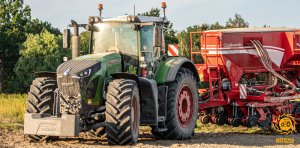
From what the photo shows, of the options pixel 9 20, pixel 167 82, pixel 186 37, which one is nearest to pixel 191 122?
pixel 167 82

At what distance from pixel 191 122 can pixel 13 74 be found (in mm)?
49208

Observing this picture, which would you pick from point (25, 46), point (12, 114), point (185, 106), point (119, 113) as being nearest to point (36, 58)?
point (25, 46)

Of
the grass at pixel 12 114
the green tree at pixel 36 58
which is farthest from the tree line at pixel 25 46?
the grass at pixel 12 114

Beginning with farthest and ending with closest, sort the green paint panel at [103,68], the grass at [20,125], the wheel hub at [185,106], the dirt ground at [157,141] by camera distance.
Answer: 1. the grass at [20,125]
2. the wheel hub at [185,106]
3. the green paint panel at [103,68]
4. the dirt ground at [157,141]

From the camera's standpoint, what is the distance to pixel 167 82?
13.5 metres

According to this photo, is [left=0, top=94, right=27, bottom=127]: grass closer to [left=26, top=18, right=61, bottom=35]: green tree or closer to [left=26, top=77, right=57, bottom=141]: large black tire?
[left=26, top=77, right=57, bottom=141]: large black tire

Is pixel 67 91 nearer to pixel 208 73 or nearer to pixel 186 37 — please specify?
pixel 208 73

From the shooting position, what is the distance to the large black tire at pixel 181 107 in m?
13.4

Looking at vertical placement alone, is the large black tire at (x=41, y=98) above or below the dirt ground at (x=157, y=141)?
above

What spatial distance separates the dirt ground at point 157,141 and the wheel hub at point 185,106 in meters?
0.50

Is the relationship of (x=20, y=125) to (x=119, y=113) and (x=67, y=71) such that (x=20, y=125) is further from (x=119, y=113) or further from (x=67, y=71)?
(x=119, y=113)

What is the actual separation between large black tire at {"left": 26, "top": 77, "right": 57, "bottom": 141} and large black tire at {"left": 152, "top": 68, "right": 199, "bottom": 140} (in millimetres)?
2457

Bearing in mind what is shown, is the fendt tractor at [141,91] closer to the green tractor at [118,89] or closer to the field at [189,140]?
the green tractor at [118,89]

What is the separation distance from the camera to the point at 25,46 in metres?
56.9
